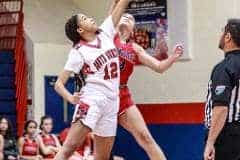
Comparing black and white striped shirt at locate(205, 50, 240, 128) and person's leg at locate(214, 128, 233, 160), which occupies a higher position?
black and white striped shirt at locate(205, 50, 240, 128)

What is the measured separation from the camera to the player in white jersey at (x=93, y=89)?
5.54 m

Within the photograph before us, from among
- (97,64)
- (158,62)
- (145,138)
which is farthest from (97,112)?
(158,62)

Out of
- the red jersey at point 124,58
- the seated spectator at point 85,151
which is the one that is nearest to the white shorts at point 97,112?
the red jersey at point 124,58

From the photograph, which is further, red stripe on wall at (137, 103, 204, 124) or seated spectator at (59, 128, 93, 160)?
red stripe on wall at (137, 103, 204, 124)

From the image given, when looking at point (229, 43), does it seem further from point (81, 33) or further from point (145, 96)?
point (145, 96)

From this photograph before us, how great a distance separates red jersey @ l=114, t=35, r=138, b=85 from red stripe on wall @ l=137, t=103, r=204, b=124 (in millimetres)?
4614

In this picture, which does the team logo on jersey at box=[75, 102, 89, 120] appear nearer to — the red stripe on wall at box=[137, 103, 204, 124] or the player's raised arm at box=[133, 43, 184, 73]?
the player's raised arm at box=[133, 43, 184, 73]

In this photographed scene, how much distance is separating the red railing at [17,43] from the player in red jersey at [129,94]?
4.80 metres

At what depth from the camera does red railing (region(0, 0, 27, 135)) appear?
11.0m

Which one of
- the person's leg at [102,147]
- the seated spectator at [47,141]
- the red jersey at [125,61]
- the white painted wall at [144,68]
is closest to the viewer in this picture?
the person's leg at [102,147]

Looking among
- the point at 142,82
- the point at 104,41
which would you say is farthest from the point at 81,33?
the point at 142,82

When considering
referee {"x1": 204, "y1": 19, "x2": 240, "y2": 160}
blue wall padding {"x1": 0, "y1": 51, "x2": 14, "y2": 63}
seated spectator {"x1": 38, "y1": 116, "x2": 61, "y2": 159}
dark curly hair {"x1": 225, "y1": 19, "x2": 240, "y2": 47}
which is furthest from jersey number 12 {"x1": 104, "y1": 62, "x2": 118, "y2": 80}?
blue wall padding {"x1": 0, "y1": 51, "x2": 14, "y2": 63}

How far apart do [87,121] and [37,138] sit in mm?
5110

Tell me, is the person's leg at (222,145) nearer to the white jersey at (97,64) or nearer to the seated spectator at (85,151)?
the white jersey at (97,64)
